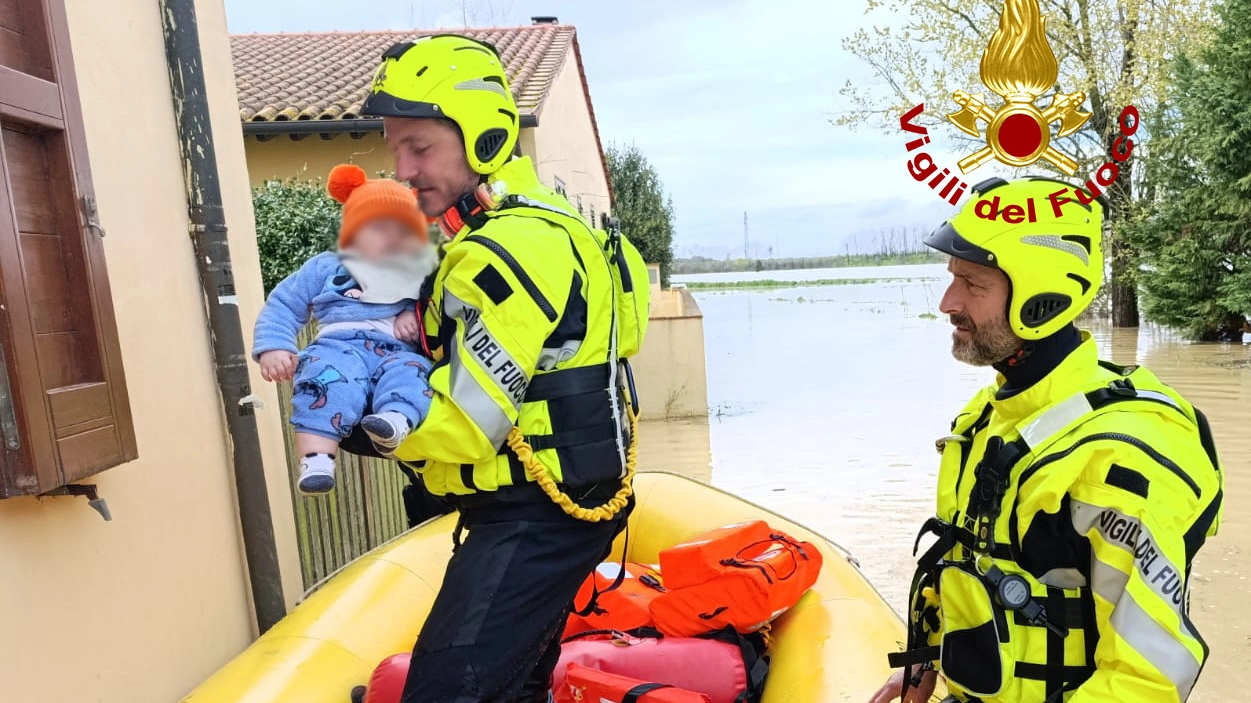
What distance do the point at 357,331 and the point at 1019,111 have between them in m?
1.44

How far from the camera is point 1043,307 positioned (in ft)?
5.79

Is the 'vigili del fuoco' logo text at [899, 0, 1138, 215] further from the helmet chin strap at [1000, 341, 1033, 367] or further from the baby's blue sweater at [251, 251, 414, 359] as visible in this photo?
the baby's blue sweater at [251, 251, 414, 359]

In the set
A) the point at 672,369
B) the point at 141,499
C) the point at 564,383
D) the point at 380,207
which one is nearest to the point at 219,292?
the point at 141,499

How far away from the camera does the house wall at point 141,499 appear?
240cm

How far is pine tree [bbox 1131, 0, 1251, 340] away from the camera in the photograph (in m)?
14.6

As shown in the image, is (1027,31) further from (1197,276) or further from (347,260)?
(1197,276)

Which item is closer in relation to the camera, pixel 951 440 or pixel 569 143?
pixel 951 440

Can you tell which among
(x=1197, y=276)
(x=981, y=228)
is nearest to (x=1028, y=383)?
(x=981, y=228)

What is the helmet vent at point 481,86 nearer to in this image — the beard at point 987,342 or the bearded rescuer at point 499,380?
the bearded rescuer at point 499,380

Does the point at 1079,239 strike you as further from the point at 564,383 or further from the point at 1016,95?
the point at 564,383

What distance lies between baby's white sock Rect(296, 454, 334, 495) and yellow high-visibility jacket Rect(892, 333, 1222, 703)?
4.19ft

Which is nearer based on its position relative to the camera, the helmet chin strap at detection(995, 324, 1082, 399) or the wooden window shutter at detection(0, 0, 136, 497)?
the helmet chin strap at detection(995, 324, 1082, 399)

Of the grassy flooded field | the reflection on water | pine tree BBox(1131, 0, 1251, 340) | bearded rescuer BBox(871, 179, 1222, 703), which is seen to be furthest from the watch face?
the grassy flooded field

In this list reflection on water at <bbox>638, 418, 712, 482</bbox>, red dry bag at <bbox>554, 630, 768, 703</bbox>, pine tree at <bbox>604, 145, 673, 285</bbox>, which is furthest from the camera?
pine tree at <bbox>604, 145, 673, 285</bbox>
